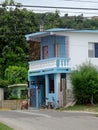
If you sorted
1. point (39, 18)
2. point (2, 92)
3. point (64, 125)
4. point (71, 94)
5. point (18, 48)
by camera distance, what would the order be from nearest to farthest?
point (64, 125) → point (71, 94) → point (2, 92) → point (18, 48) → point (39, 18)

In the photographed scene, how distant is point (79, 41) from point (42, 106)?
6934 millimetres

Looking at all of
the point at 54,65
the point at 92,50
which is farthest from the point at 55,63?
the point at 92,50

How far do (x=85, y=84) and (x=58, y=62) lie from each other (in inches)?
152

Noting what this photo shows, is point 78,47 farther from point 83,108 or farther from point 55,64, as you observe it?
point 83,108

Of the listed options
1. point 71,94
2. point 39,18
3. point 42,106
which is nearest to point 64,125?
point 71,94

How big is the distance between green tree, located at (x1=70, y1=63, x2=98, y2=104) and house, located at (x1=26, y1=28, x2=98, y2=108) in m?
1.26

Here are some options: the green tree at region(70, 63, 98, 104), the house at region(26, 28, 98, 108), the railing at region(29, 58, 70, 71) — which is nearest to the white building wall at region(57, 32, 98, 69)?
the house at region(26, 28, 98, 108)

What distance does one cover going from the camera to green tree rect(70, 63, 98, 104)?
3931 cm

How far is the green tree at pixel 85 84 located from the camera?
3931 centimetres

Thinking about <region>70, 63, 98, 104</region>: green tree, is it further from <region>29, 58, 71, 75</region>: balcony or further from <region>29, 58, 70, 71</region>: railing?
<region>29, 58, 70, 71</region>: railing

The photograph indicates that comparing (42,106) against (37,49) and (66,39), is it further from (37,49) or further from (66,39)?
(37,49)

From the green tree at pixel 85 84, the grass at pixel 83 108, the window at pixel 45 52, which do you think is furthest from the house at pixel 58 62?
the grass at pixel 83 108

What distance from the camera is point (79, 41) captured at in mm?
43625

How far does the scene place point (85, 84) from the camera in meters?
39.3
